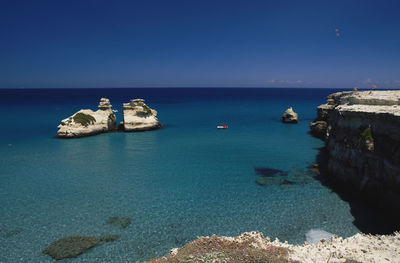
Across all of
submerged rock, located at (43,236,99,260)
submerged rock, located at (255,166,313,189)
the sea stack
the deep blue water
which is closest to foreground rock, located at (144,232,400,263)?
the deep blue water

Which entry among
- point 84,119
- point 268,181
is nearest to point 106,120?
point 84,119

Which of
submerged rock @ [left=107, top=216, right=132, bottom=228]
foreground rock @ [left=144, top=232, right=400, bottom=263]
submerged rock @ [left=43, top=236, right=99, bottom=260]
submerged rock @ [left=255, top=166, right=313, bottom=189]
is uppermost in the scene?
foreground rock @ [left=144, top=232, right=400, bottom=263]

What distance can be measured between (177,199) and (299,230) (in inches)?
376

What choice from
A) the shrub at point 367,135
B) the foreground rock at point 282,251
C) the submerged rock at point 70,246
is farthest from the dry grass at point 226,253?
the shrub at point 367,135

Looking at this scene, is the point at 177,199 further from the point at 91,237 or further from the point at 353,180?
the point at 353,180

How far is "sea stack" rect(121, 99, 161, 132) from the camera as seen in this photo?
51.0 m

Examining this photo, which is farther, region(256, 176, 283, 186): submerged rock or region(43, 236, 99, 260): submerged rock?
region(256, 176, 283, 186): submerged rock

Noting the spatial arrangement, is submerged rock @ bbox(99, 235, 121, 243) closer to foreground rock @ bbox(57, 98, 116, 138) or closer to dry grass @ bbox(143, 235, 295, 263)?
dry grass @ bbox(143, 235, 295, 263)

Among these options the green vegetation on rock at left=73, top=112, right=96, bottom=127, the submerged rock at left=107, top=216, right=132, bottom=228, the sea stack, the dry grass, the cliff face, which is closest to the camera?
the dry grass

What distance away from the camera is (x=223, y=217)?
17.6 metres

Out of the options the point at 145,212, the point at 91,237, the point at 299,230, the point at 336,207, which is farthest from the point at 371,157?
the point at 91,237

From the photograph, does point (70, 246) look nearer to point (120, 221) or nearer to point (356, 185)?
point (120, 221)

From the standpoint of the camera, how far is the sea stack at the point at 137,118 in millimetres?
50969

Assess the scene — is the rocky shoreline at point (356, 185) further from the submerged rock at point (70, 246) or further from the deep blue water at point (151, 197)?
the submerged rock at point (70, 246)
